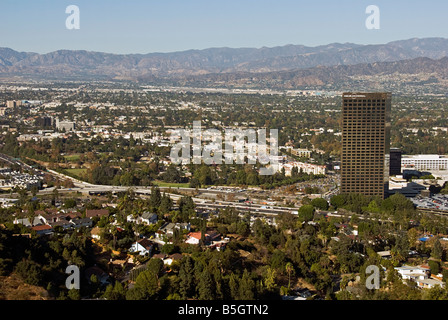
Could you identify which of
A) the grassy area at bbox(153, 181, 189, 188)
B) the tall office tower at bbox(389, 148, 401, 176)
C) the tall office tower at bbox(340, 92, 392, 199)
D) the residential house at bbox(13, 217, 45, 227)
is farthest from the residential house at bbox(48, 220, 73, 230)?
the tall office tower at bbox(389, 148, 401, 176)

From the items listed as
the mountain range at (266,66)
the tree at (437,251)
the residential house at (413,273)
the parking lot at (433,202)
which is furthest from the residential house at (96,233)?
the mountain range at (266,66)

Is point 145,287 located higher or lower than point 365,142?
lower

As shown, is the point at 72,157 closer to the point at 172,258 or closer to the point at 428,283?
the point at 172,258

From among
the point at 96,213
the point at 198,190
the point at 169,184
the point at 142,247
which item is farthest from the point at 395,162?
the point at 142,247

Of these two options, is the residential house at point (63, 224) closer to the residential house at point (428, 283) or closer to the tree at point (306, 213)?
the tree at point (306, 213)

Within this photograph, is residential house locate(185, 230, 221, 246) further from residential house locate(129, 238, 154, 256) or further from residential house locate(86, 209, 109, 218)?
residential house locate(86, 209, 109, 218)

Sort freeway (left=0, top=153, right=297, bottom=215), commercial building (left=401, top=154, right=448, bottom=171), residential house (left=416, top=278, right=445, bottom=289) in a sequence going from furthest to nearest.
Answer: commercial building (left=401, top=154, right=448, bottom=171), freeway (left=0, top=153, right=297, bottom=215), residential house (left=416, top=278, right=445, bottom=289)
